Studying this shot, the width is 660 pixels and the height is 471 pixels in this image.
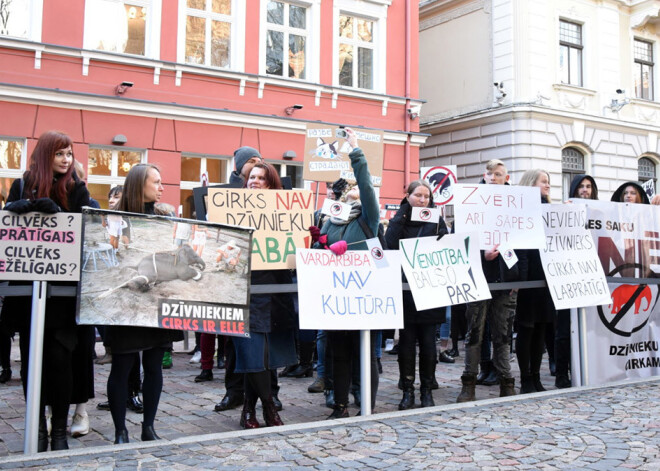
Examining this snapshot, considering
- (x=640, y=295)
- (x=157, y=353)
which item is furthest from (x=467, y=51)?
(x=157, y=353)

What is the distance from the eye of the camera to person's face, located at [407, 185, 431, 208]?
5.64m

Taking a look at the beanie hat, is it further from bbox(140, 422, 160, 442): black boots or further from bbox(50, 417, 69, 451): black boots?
bbox(50, 417, 69, 451): black boots

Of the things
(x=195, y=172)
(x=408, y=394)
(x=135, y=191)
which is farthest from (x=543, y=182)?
(x=195, y=172)

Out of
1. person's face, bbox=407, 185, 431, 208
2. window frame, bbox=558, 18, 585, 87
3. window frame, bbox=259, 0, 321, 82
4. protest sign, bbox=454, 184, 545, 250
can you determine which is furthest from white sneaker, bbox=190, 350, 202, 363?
window frame, bbox=558, 18, 585, 87

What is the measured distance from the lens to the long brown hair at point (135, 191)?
440cm

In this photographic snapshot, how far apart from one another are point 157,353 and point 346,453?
1315mm

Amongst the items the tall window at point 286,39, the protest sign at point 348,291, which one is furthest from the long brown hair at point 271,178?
the tall window at point 286,39

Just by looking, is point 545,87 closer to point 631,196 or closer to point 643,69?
point 643,69

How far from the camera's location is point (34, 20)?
1277 cm

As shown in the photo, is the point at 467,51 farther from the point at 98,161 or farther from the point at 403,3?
the point at 98,161

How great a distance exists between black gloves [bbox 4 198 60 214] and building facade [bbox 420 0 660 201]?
15.9 m

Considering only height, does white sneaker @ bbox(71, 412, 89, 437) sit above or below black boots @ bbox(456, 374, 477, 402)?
below

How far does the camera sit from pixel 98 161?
1357cm

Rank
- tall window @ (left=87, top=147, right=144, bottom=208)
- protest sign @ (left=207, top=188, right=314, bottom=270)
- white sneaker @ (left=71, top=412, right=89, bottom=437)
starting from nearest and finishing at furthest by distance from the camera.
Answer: white sneaker @ (left=71, top=412, right=89, bottom=437) < protest sign @ (left=207, top=188, right=314, bottom=270) < tall window @ (left=87, top=147, right=144, bottom=208)
